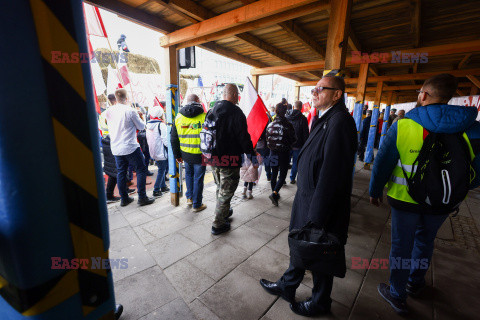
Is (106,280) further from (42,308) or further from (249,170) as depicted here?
(249,170)

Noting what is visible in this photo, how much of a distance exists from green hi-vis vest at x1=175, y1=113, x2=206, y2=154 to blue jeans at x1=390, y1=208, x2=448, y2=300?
300cm

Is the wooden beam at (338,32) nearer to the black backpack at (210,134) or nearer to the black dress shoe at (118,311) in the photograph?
the black backpack at (210,134)

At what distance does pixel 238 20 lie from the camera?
128 inches

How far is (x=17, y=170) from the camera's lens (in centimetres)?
46

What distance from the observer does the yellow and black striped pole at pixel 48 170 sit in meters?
0.45

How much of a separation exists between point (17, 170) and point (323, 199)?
1.58m

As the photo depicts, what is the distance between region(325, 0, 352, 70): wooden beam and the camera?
2.78 metres

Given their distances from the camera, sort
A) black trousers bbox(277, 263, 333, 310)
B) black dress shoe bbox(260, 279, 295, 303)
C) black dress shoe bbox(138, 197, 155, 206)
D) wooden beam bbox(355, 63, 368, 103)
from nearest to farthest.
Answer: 1. black trousers bbox(277, 263, 333, 310)
2. black dress shoe bbox(260, 279, 295, 303)
3. black dress shoe bbox(138, 197, 155, 206)
4. wooden beam bbox(355, 63, 368, 103)

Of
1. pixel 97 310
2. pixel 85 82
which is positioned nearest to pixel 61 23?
pixel 85 82

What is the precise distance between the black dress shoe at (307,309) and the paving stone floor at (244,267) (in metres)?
0.06

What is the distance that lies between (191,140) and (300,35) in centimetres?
341

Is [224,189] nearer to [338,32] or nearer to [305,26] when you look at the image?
[338,32]

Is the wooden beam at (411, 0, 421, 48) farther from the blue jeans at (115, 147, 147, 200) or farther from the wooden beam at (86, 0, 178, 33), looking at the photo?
the blue jeans at (115, 147, 147, 200)

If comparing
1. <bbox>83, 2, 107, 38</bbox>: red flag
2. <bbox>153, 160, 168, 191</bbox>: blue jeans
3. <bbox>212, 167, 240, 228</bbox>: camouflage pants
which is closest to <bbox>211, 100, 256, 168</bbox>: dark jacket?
<bbox>212, 167, 240, 228</bbox>: camouflage pants
